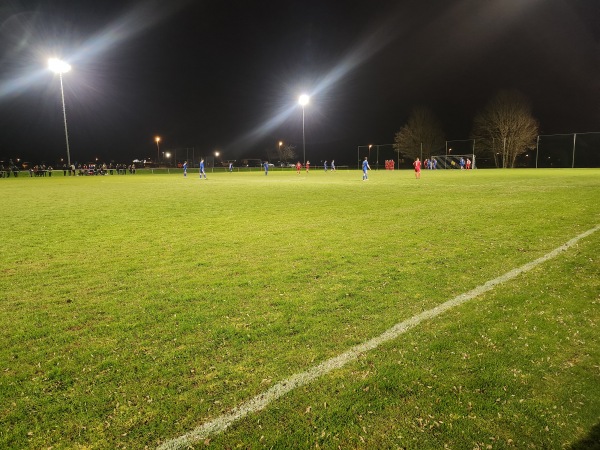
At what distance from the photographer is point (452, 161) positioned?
64938mm

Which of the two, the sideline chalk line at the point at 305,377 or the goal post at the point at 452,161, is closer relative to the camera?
the sideline chalk line at the point at 305,377

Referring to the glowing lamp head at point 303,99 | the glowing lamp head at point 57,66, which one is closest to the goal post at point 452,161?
the glowing lamp head at point 303,99

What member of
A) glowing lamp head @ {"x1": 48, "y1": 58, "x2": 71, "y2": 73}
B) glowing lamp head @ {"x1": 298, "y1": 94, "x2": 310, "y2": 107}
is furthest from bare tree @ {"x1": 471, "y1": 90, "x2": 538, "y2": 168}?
glowing lamp head @ {"x1": 48, "y1": 58, "x2": 71, "y2": 73}

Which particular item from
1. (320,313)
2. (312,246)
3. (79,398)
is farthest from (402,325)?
(312,246)

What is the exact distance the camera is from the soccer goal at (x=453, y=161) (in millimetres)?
→ 62219

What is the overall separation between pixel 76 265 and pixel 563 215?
1173 centimetres

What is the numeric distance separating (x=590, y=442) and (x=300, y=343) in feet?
7.26

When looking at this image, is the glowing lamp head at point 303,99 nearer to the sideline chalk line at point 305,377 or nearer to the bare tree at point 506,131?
the bare tree at point 506,131

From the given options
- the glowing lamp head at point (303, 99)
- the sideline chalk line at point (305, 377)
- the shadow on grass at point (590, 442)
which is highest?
the glowing lamp head at point (303, 99)

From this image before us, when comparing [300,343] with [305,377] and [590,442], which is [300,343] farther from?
[590,442]

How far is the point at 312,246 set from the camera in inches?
301

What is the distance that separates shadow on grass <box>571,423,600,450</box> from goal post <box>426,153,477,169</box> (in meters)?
64.2

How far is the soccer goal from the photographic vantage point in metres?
62.2

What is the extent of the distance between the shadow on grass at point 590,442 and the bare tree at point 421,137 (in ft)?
248
